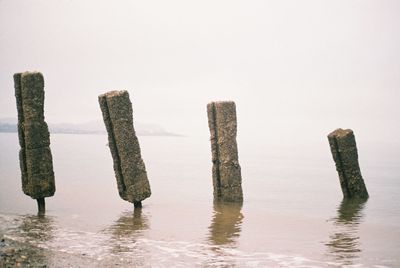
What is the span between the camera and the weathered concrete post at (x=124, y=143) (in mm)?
15594

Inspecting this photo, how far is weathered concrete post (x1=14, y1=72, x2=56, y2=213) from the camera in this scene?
1527 cm

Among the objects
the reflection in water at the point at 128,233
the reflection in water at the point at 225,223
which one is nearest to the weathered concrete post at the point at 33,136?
the reflection in water at the point at 128,233

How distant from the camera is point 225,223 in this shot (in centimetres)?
1477

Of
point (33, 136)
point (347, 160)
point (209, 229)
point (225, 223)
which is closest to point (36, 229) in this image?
point (33, 136)

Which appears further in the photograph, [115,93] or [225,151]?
[225,151]

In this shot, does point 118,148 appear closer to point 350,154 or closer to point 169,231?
point 169,231

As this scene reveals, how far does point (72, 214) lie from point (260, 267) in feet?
26.6

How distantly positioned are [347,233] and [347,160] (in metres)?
6.11

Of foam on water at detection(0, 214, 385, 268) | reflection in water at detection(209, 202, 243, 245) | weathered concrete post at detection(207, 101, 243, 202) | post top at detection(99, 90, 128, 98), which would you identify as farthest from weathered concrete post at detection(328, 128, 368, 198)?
foam on water at detection(0, 214, 385, 268)

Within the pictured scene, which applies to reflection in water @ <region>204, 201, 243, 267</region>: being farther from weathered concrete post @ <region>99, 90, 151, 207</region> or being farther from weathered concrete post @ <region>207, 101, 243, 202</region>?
weathered concrete post @ <region>99, 90, 151, 207</region>

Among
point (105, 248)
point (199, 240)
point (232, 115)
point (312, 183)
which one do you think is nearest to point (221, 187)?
point (232, 115)

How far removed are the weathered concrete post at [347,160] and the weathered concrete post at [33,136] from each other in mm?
10381

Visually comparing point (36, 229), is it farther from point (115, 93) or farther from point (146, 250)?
point (115, 93)

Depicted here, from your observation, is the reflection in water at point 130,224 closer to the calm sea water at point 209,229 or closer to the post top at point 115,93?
the calm sea water at point 209,229
